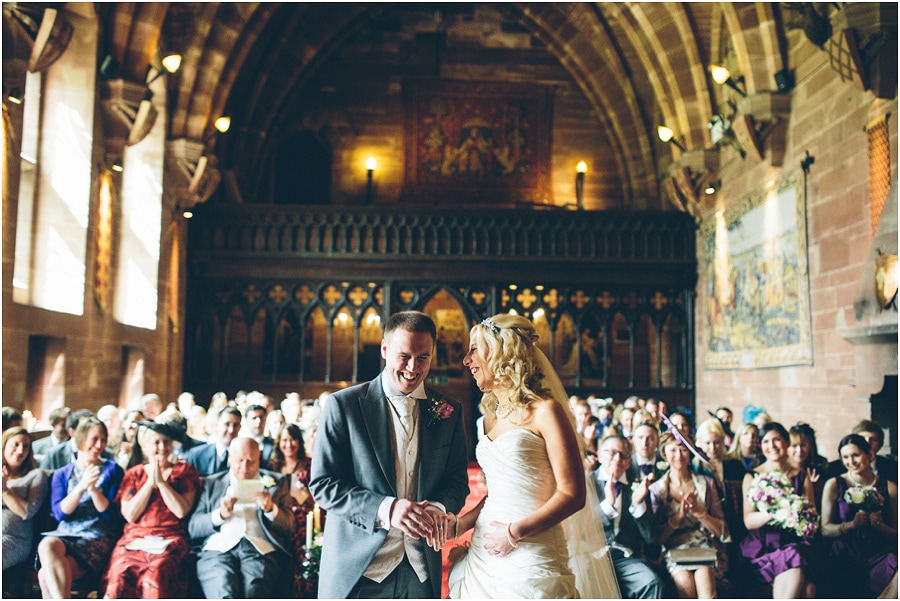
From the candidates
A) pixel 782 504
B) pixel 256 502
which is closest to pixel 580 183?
pixel 782 504

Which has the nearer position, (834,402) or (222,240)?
(834,402)

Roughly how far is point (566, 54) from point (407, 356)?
15.1 meters

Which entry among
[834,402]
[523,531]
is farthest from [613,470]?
[834,402]

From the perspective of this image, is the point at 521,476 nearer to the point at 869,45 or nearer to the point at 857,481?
the point at 857,481

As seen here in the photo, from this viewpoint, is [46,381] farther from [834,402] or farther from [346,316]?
[346,316]

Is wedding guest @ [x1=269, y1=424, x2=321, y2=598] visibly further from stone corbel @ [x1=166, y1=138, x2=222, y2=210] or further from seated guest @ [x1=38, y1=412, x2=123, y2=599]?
stone corbel @ [x1=166, y1=138, x2=222, y2=210]

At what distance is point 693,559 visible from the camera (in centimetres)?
442

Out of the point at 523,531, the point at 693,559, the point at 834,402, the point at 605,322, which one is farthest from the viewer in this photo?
the point at 605,322

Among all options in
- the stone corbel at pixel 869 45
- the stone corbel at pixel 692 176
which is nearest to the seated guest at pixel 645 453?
the stone corbel at pixel 869 45

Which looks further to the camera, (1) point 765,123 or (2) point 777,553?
(1) point 765,123

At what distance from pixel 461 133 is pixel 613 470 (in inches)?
515

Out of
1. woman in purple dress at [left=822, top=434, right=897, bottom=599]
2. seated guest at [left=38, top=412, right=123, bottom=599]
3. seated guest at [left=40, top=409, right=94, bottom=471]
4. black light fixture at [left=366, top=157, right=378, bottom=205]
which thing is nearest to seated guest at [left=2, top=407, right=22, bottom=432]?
seated guest at [left=40, top=409, right=94, bottom=471]

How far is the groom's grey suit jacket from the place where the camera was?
2525mm

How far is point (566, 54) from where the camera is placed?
16.5 meters
